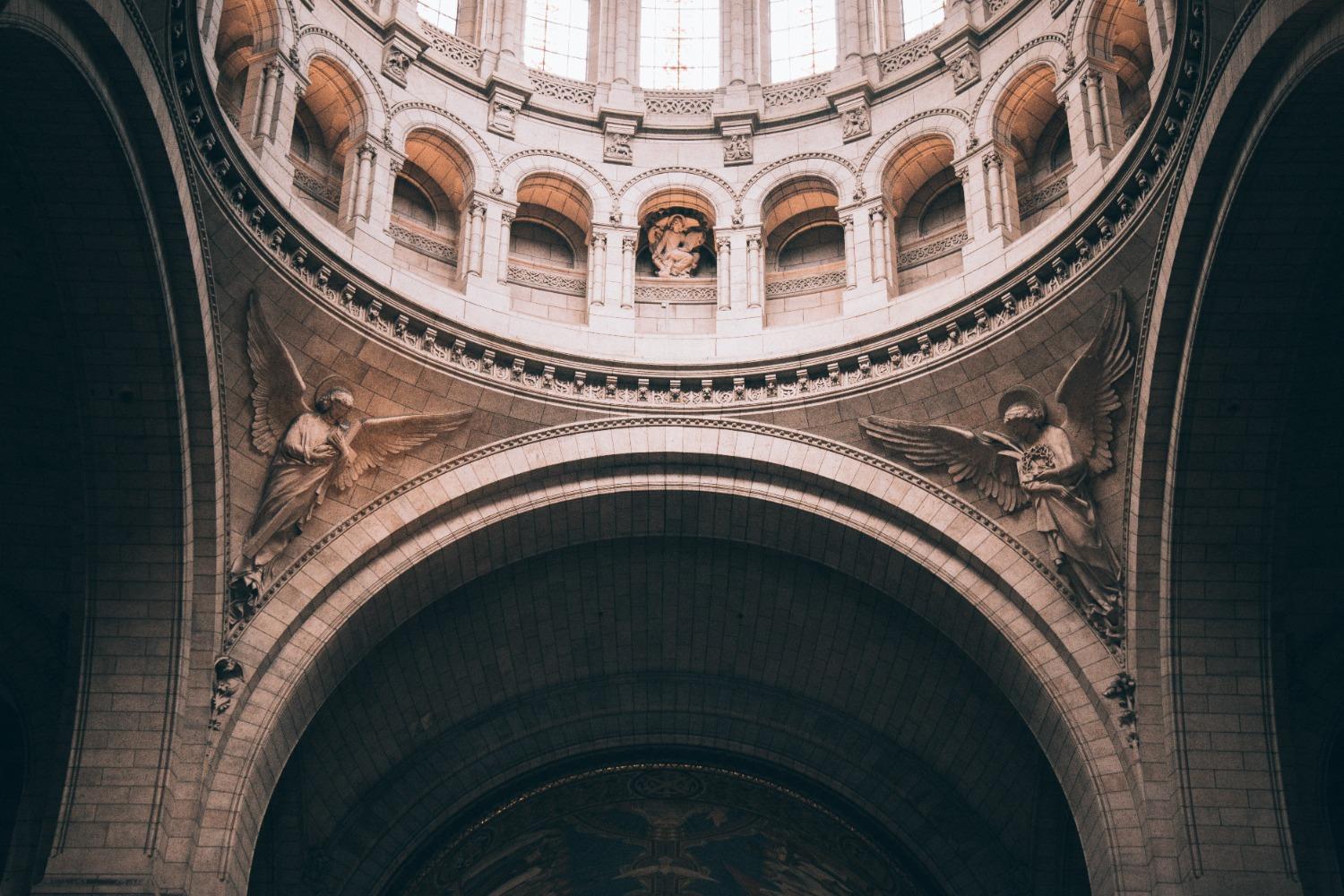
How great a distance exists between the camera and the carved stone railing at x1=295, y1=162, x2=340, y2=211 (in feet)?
70.8

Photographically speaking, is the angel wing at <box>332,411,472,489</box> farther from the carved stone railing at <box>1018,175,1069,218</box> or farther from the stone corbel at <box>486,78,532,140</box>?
the carved stone railing at <box>1018,175,1069,218</box>

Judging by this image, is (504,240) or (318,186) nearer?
(318,186)

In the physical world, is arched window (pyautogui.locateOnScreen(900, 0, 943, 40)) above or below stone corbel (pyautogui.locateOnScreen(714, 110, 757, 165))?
above

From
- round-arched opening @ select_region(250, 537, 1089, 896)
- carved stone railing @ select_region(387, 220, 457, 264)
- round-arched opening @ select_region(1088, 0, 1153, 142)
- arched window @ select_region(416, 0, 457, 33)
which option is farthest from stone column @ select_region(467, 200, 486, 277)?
round-arched opening @ select_region(1088, 0, 1153, 142)

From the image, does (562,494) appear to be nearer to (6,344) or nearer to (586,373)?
(586,373)

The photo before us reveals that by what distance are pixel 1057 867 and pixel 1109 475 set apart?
5.39 meters

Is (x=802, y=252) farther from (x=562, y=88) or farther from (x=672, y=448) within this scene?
(x=672, y=448)

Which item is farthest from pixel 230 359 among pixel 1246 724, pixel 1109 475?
pixel 1246 724

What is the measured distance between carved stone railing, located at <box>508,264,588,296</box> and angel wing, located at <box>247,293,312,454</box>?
4.36 meters

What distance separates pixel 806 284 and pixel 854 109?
8.34ft

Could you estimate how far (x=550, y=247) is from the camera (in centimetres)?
2366

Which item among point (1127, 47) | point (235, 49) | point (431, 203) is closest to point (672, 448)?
point (431, 203)

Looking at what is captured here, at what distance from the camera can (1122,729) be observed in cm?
1827

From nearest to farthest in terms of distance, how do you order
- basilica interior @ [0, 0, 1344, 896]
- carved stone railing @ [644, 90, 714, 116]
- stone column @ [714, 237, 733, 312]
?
1. basilica interior @ [0, 0, 1344, 896]
2. stone column @ [714, 237, 733, 312]
3. carved stone railing @ [644, 90, 714, 116]
